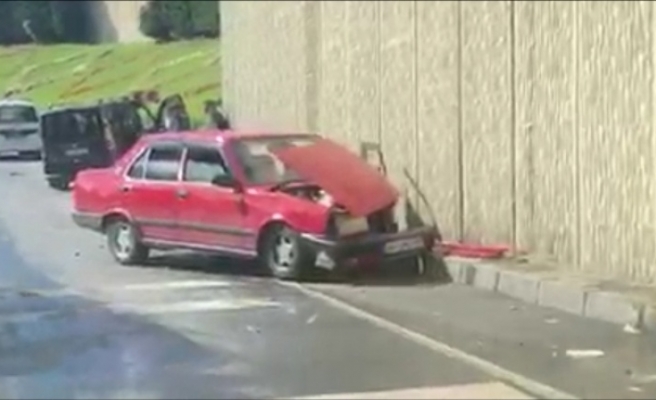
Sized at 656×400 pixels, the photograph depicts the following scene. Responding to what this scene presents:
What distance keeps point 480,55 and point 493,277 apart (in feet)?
8.57

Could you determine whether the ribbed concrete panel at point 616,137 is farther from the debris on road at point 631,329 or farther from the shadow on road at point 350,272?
the shadow on road at point 350,272

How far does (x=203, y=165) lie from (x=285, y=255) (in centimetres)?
152

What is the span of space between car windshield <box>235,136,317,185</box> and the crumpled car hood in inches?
3.1

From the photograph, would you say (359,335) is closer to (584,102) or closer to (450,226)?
(584,102)

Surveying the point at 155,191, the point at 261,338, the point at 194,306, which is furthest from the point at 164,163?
the point at 261,338

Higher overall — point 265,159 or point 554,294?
point 265,159

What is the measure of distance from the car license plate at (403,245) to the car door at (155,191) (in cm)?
235

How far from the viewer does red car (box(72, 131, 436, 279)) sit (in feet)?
52.4

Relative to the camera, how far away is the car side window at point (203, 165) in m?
16.9

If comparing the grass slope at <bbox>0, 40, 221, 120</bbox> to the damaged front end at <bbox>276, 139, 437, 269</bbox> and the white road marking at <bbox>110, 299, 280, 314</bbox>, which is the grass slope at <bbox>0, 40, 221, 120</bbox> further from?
the damaged front end at <bbox>276, 139, 437, 269</bbox>

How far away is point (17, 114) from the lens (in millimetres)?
16703

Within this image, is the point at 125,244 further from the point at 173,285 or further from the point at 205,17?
the point at 205,17

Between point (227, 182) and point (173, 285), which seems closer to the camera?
point (173, 285)

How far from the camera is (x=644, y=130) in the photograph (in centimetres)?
1384
